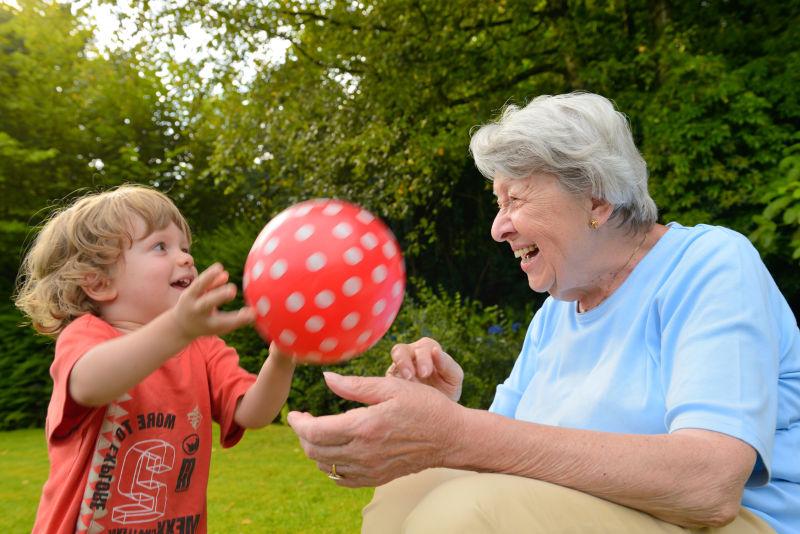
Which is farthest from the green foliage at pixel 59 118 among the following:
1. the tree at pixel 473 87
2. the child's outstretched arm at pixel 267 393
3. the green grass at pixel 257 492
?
the child's outstretched arm at pixel 267 393

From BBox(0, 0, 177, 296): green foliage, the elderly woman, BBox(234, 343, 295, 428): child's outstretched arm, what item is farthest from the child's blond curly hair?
BBox(0, 0, 177, 296): green foliage

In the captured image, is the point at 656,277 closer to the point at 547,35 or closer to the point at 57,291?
the point at 57,291

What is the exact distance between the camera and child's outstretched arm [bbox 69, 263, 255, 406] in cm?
188

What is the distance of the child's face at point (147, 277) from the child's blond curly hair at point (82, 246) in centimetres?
3

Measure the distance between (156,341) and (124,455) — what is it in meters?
0.51

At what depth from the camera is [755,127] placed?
6.48 meters

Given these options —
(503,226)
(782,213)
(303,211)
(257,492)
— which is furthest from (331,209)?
(782,213)

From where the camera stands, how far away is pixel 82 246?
2473 mm

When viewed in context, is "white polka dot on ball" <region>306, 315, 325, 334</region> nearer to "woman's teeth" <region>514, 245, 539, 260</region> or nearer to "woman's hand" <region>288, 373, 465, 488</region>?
"woman's hand" <region>288, 373, 465, 488</region>

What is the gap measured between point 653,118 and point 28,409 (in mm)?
7883

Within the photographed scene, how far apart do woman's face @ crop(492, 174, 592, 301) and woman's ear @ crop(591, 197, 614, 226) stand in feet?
0.07

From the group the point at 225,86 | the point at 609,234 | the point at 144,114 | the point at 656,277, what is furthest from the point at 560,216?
the point at 144,114

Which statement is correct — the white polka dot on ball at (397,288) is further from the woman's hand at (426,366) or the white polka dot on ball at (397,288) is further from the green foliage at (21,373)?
the green foliage at (21,373)

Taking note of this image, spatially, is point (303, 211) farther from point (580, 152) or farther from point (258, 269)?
point (580, 152)
